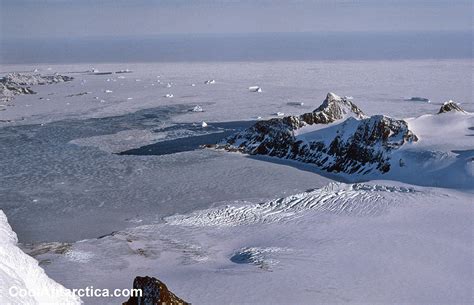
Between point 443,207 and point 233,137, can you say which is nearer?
point 443,207

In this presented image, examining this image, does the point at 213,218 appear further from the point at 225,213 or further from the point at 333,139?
the point at 333,139

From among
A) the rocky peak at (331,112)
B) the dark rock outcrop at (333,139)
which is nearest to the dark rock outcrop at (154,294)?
the dark rock outcrop at (333,139)

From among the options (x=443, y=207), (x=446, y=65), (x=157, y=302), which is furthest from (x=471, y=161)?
(x=446, y=65)

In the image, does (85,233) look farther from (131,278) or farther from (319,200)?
(319,200)

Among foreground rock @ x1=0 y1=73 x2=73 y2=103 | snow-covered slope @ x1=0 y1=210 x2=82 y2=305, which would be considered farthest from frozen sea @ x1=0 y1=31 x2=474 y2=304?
Result: foreground rock @ x1=0 y1=73 x2=73 y2=103

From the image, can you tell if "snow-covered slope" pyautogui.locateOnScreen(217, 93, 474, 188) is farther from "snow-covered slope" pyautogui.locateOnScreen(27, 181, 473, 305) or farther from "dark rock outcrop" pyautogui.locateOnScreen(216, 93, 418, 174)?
"snow-covered slope" pyautogui.locateOnScreen(27, 181, 473, 305)

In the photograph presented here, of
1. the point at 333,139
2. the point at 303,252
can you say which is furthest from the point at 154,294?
the point at 333,139
